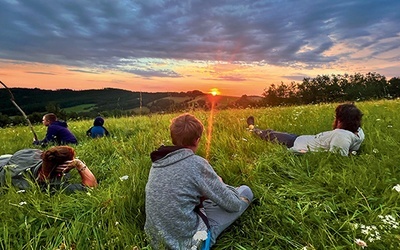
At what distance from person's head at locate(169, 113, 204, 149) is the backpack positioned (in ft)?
7.58

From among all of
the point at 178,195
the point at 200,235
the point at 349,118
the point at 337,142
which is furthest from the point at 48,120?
the point at 349,118

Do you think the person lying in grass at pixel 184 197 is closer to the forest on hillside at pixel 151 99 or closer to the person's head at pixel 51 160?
the person's head at pixel 51 160

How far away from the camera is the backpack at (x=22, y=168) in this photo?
14.5 ft

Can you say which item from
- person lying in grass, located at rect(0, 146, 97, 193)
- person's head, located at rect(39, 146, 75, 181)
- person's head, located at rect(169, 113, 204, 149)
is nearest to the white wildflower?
person's head, located at rect(169, 113, 204, 149)

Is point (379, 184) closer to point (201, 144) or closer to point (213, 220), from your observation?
point (213, 220)

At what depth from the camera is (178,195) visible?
10.1 ft

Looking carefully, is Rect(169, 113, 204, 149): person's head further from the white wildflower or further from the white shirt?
the white shirt

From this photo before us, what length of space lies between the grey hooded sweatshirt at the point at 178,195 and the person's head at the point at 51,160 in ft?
6.77

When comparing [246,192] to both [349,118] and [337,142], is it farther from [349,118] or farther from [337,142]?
[349,118]

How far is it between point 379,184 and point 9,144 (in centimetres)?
867

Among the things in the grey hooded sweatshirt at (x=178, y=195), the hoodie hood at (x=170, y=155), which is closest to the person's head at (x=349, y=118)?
the grey hooded sweatshirt at (x=178, y=195)

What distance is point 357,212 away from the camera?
321cm

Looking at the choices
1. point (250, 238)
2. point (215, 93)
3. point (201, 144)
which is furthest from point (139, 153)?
point (215, 93)

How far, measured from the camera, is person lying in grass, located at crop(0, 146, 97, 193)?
14.5 feet
